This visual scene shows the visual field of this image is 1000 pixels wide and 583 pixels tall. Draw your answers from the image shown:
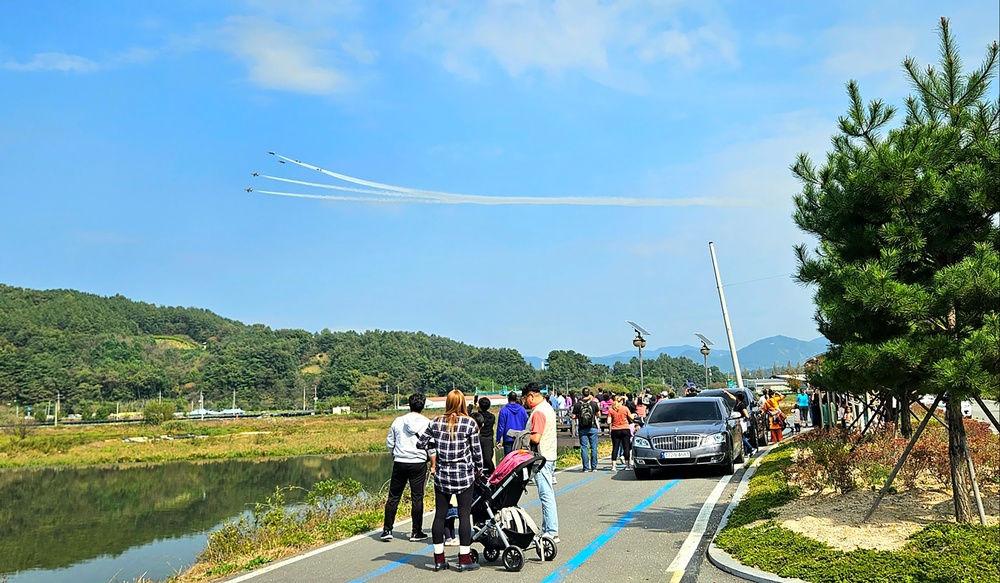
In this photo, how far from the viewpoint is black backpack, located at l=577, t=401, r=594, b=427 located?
1823 cm

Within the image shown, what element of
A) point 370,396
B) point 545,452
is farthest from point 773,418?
point 370,396

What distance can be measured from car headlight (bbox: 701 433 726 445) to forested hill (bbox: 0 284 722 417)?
10537cm

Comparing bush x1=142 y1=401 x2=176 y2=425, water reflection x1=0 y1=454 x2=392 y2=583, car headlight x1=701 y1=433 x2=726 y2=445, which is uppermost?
bush x1=142 y1=401 x2=176 y2=425

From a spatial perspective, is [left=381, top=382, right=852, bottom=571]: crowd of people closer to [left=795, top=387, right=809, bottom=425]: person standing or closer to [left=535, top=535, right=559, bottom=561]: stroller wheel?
[left=535, top=535, right=559, bottom=561]: stroller wheel

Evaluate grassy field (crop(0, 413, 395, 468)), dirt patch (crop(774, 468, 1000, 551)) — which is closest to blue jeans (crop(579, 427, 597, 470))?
dirt patch (crop(774, 468, 1000, 551))

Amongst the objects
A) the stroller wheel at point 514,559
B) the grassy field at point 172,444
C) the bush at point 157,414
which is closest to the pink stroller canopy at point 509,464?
the stroller wheel at point 514,559

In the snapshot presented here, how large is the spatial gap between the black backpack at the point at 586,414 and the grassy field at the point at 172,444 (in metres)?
37.2

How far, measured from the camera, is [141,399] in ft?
466

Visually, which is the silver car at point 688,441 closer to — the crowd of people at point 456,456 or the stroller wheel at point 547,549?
the crowd of people at point 456,456

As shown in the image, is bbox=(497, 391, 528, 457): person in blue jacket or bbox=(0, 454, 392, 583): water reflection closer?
bbox=(497, 391, 528, 457): person in blue jacket

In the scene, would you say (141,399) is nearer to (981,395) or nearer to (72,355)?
(72,355)

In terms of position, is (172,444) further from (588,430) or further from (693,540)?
(693,540)

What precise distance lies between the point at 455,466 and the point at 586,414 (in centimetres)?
1004

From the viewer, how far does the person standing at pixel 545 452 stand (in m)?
9.11
